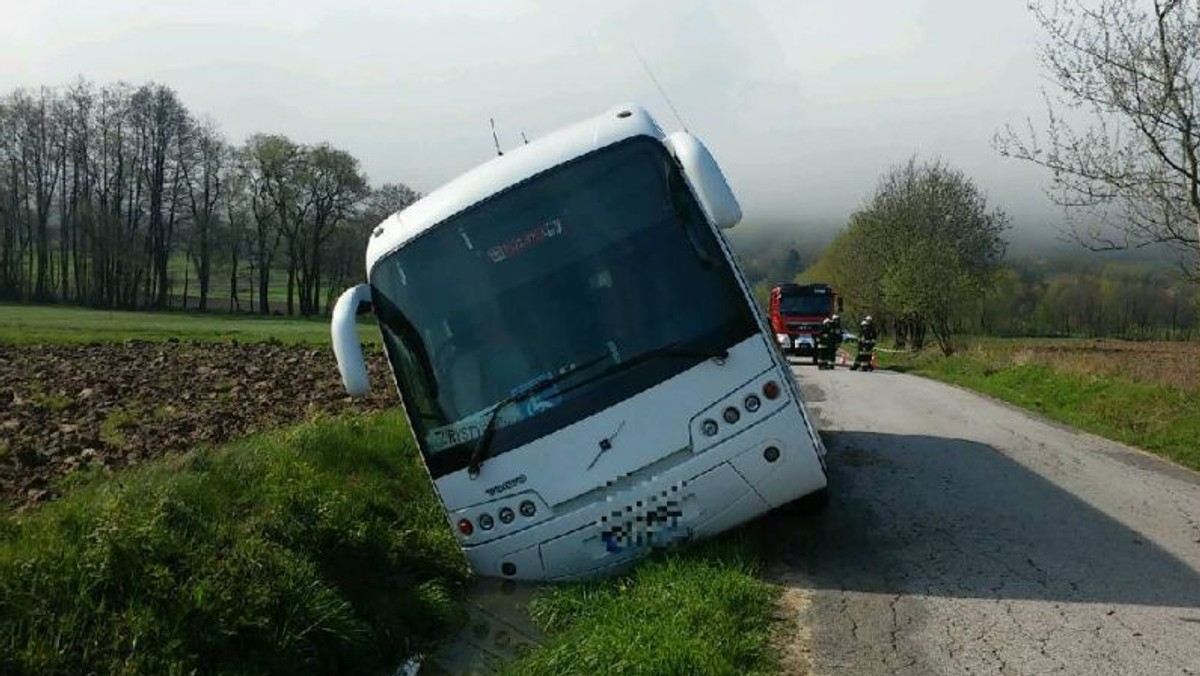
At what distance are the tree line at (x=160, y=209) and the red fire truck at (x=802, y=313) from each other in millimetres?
38761

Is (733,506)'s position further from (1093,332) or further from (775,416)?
(1093,332)

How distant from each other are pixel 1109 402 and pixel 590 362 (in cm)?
1237

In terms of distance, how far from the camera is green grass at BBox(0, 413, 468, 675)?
4652 mm

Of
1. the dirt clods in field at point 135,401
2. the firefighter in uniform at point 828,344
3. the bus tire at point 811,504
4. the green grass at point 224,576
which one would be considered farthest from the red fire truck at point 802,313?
the green grass at point 224,576

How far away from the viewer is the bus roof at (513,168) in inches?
245

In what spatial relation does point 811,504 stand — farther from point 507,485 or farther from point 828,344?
point 828,344

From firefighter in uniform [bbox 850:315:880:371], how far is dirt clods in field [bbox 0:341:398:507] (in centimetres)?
1372

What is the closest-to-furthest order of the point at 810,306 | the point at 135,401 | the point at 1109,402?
the point at 135,401, the point at 1109,402, the point at 810,306

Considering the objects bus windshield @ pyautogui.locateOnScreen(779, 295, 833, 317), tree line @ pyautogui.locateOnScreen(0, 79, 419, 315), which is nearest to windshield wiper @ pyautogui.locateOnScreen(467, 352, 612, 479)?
bus windshield @ pyautogui.locateOnScreen(779, 295, 833, 317)

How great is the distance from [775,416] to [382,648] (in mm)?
2817

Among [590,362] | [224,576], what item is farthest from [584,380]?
[224,576]

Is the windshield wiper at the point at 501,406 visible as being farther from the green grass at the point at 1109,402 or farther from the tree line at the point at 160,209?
the tree line at the point at 160,209

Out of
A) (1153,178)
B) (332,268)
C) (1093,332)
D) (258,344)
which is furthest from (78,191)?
(1093,332)

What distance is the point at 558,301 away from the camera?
6098 mm
